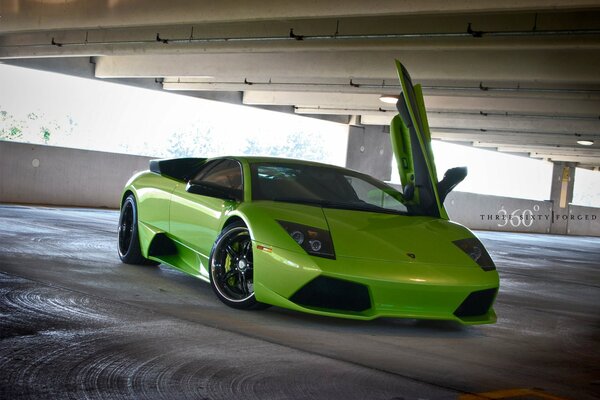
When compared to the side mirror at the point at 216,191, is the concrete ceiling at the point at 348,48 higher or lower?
higher

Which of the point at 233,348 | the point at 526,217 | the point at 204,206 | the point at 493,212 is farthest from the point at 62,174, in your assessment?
the point at 526,217

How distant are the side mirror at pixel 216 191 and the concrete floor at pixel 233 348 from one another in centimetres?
74

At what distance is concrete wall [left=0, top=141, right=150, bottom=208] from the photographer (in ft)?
66.5

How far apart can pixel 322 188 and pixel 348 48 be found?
911cm

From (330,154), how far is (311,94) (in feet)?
24.1

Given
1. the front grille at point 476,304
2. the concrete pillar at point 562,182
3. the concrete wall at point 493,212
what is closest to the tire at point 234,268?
the front grille at point 476,304

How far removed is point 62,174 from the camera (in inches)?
845

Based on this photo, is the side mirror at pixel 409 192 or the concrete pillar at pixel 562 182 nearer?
the side mirror at pixel 409 192

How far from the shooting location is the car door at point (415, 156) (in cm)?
602

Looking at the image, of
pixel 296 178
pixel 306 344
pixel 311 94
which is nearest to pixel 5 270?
pixel 296 178

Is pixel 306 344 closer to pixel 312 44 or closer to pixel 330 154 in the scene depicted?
pixel 312 44

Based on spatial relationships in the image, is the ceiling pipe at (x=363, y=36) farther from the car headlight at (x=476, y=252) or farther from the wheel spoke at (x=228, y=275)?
the wheel spoke at (x=228, y=275)

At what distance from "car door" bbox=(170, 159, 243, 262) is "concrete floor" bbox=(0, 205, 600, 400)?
1.32ft

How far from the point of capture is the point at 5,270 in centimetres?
620
